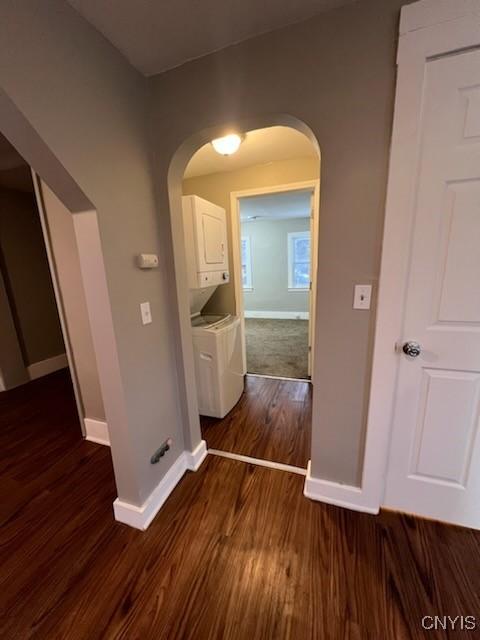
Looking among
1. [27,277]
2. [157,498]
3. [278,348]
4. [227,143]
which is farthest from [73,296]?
[278,348]

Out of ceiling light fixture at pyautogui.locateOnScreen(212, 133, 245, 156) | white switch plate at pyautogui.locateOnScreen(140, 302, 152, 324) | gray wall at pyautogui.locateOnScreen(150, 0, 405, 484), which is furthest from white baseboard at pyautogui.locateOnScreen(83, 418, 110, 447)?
ceiling light fixture at pyautogui.locateOnScreen(212, 133, 245, 156)

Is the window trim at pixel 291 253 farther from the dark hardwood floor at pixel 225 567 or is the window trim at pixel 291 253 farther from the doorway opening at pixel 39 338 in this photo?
the dark hardwood floor at pixel 225 567

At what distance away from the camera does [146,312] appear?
1.35 metres

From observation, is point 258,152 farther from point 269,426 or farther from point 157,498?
point 157,498

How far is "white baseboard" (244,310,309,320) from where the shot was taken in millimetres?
6227

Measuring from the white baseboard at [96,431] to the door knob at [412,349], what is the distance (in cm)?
215

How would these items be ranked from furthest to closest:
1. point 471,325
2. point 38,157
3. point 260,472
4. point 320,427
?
point 260,472 → point 320,427 → point 471,325 → point 38,157

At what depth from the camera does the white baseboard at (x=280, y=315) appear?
6227 mm

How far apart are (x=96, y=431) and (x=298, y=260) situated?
5.28 metres

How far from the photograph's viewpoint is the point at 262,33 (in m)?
1.11

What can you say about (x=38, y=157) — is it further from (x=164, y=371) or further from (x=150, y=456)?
(x=150, y=456)

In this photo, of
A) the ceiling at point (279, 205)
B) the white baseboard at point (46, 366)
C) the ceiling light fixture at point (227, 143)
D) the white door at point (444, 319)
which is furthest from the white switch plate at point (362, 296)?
the white baseboard at point (46, 366)

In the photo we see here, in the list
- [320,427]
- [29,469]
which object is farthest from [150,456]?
[29,469]

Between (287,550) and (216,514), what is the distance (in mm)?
411
